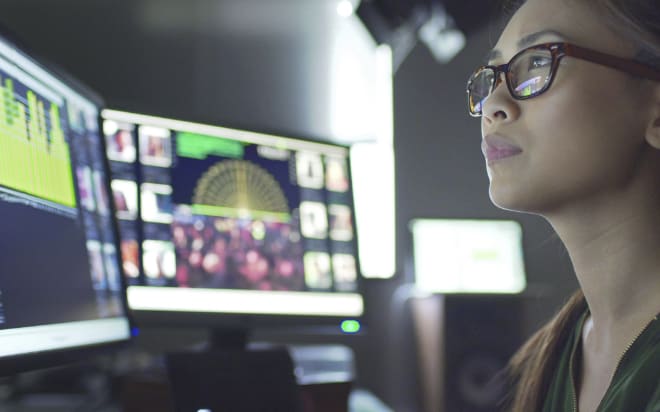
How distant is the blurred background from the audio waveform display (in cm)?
54

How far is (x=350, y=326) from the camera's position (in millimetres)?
1258

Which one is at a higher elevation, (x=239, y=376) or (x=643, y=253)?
(x=643, y=253)

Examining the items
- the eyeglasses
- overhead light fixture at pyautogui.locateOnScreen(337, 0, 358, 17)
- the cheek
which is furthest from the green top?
overhead light fixture at pyautogui.locateOnScreen(337, 0, 358, 17)

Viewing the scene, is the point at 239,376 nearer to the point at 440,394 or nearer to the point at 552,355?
the point at 552,355

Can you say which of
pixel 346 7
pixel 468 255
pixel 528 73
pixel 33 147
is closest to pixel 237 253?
pixel 33 147

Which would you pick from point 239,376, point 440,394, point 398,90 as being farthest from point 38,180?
point 398,90

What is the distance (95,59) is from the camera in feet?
5.41

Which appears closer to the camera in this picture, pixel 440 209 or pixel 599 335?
pixel 599 335

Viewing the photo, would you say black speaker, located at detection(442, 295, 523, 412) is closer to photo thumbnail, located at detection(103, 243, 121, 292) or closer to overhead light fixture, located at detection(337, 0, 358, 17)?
overhead light fixture, located at detection(337, 0, 358, 17)

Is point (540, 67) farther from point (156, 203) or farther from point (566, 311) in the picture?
point (156, 203)

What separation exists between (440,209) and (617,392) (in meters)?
1.70

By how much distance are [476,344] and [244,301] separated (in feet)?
2.72

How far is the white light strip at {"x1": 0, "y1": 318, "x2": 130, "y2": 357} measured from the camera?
2.08 ft

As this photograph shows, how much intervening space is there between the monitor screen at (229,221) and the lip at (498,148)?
0.55 meters
